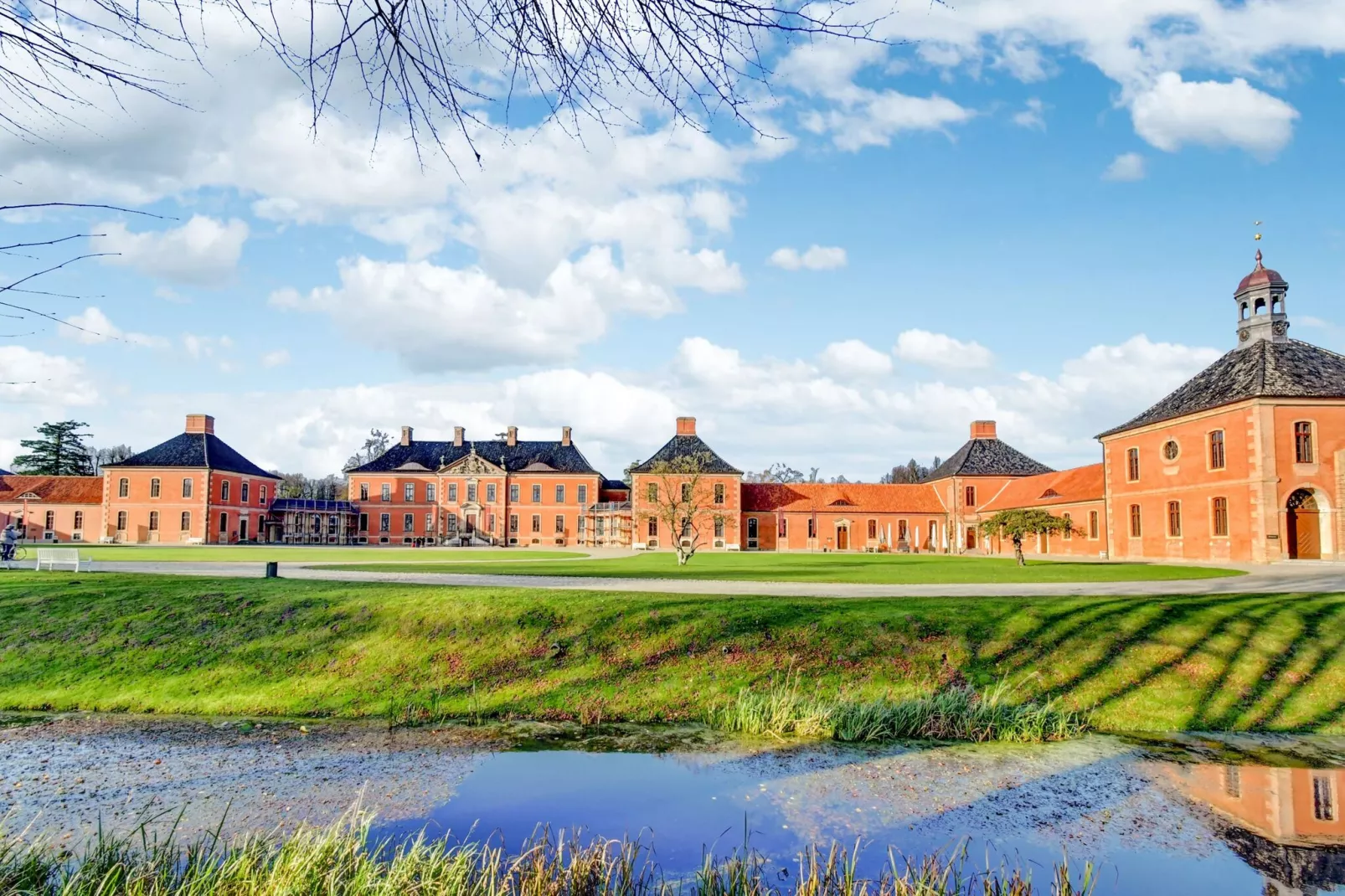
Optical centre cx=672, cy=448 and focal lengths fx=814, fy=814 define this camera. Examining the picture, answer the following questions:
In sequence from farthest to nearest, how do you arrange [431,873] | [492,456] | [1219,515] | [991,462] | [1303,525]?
[492,456] → [991,462] → [1219,515] → [1303,525] → [431,873]

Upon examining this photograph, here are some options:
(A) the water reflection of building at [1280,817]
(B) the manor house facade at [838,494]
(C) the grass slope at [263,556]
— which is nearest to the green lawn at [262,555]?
(C) the grass slope at [263,556]

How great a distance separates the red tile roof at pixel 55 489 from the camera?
5609 centimetres

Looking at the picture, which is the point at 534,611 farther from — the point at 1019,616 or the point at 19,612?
the point at 19,612

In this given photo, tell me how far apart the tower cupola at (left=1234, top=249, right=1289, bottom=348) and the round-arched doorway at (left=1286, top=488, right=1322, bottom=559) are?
6.70 metres

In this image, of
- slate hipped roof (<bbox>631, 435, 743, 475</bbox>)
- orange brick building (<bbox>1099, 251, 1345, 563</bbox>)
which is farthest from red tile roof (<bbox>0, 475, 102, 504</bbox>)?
orange brick building (<bbox>1099, 251, 1345, 563</bbox>)

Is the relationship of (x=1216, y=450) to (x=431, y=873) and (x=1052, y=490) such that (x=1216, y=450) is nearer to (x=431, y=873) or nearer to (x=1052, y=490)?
(x=1052, y=490)

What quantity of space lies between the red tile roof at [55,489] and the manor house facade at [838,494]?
0.12 m

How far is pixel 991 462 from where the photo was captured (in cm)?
5284

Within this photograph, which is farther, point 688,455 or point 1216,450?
point 688,455

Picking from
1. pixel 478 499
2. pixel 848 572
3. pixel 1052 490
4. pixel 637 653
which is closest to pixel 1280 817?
pixel 637 653

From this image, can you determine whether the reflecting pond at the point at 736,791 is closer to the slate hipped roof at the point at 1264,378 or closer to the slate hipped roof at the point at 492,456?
the slate hipped roof at the point at 1264,378

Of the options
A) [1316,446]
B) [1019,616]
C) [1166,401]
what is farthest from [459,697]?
[1166,401]

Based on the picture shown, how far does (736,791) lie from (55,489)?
217 feet

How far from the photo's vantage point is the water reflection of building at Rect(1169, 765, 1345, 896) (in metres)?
5.82
